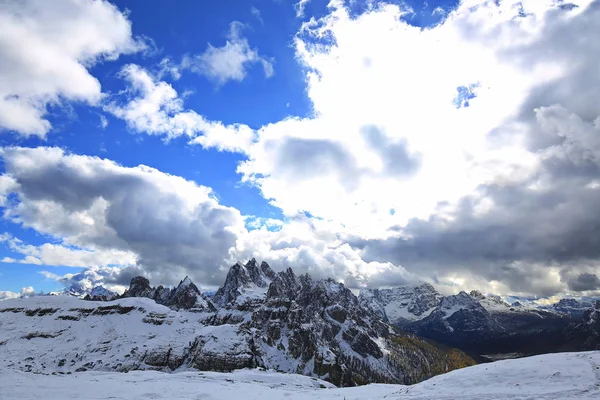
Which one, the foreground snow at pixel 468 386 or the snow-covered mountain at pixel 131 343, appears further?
the snow-covered mountain at pixel 131 343

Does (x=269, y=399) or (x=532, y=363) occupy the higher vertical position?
(x=532, y=363)

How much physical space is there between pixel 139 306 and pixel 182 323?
90.3 ft

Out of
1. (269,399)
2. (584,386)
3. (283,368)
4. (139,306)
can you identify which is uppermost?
(139,306)

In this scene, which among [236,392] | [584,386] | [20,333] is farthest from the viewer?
[20,333]

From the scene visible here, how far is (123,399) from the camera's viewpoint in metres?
33.9

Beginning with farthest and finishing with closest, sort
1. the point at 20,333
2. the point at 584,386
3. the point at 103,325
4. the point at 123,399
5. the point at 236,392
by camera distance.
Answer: the point at 103,325
the point at 20,333
the point at 236,392
the point at 123,399
the point at 584,386

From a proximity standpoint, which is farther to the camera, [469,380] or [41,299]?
[41,299]

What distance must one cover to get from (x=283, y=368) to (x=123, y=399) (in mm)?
159495

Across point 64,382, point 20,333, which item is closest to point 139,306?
point 20,333

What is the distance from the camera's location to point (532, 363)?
31.8 m

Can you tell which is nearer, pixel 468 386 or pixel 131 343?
pixel 468 386

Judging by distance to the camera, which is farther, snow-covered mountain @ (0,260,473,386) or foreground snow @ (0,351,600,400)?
snow-covered mountain @ (0,260,473,386)

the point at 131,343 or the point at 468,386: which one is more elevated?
the point at 468,386

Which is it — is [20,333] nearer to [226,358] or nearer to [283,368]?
[226,358]
